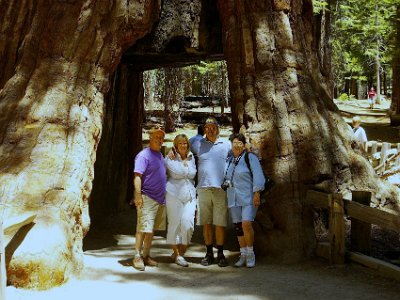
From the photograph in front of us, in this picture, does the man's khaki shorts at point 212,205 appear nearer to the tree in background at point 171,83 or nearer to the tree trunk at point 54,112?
the tree trunk at point 54,112

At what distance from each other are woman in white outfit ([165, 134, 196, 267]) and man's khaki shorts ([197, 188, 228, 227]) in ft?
0.55

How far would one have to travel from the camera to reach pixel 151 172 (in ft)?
21.5

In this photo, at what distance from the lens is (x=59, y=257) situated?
5520 mm

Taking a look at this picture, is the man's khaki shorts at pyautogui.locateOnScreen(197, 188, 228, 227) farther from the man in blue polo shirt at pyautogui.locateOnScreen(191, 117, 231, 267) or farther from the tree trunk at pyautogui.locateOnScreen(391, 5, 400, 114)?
the tree trunk at pyautogui.locateOnScreen(391, 5, 400, 114)

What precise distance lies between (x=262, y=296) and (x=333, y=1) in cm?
1921

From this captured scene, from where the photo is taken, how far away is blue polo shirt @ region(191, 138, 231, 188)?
681 cm

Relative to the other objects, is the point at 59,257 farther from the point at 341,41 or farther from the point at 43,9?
the point at 341,41

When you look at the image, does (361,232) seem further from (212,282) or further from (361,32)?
(361,32)

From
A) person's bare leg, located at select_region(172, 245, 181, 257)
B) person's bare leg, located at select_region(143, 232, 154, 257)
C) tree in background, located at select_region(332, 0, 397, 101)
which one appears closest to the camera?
person's bare leg, located at select_region(143, 232, 154, 257)

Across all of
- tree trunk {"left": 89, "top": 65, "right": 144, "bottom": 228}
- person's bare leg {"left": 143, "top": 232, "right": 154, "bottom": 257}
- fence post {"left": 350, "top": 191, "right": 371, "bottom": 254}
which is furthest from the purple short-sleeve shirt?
tree trunk {"left": 89, "top": 65, "right": 144, "bottom": 228}

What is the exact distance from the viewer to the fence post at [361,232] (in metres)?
6.60

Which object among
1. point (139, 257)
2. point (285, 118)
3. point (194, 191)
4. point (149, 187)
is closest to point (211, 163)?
point (194, 191)

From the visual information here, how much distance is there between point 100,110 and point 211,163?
1.88 metres

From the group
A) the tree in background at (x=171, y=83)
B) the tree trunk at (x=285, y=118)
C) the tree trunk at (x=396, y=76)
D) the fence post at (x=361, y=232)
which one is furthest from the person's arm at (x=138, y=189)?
the tree trunk at (x=396, y=76)
